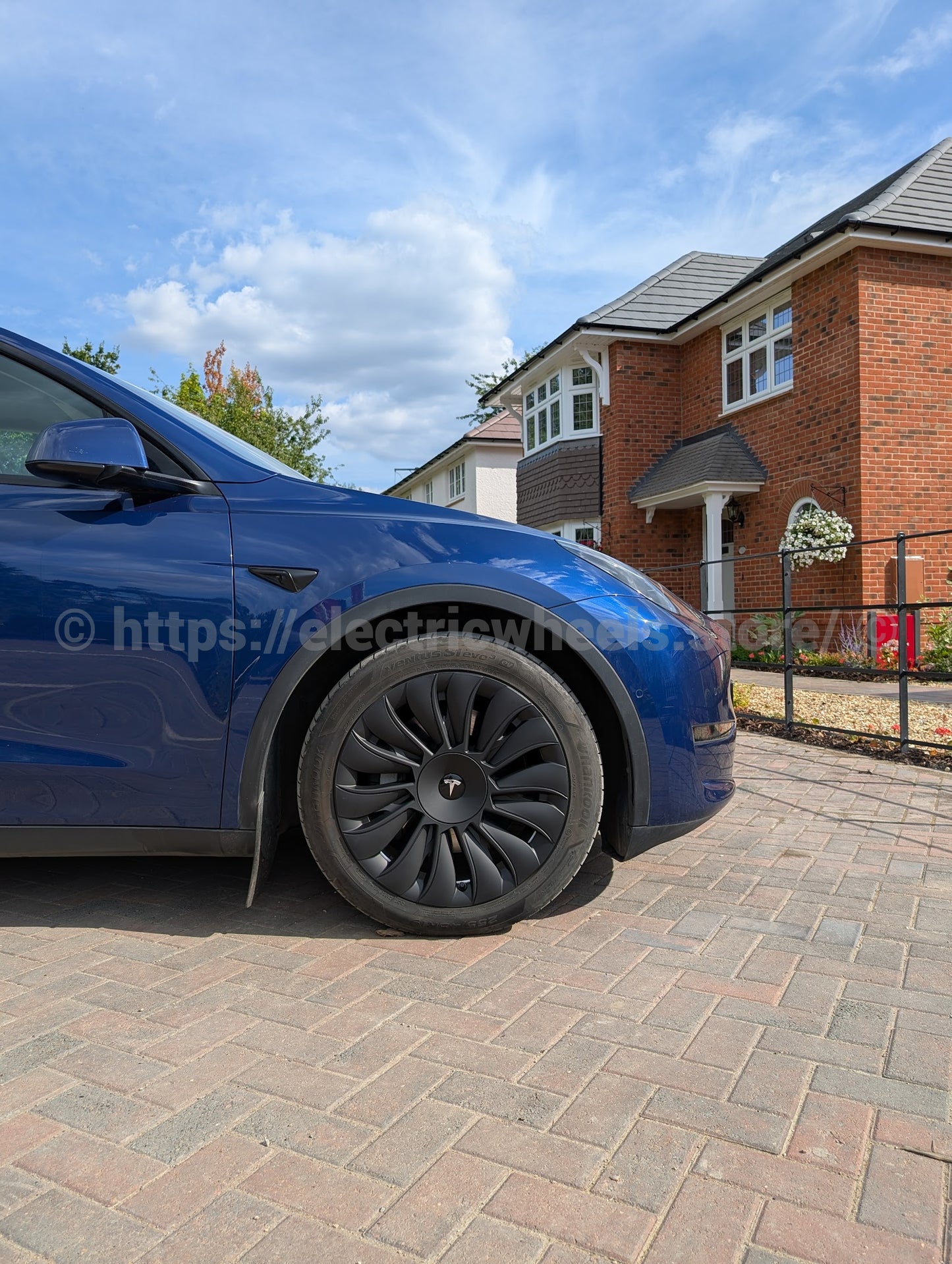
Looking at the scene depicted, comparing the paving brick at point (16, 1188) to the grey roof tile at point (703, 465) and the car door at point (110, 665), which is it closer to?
the car door at point (110, 665)

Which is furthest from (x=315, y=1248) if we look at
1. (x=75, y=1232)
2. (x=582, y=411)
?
(x=582, y=411)

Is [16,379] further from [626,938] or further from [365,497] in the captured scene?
[626,938]

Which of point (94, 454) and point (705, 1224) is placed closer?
point (705, 1224)

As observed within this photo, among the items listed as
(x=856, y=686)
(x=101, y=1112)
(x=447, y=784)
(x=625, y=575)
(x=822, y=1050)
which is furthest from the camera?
(x=856, y=686)

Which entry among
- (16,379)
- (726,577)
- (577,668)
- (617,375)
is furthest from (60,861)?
(617,375)

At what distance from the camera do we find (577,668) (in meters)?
2.45

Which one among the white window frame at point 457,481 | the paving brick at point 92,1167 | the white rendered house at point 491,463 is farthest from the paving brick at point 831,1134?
the white window frame at point 457,481

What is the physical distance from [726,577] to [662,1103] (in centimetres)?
1364

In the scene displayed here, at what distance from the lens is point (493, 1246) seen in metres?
1.22

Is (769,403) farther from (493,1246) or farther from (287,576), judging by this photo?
(493,1246)

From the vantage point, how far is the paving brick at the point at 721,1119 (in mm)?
1471

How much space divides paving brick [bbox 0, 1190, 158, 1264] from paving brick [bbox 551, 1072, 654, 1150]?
0.71 metres

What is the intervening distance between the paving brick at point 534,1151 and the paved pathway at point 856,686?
7.31m

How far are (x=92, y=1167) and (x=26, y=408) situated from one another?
2012mm
